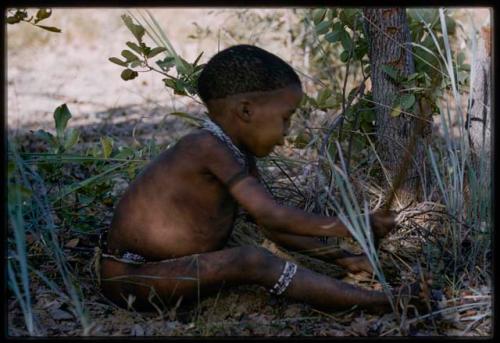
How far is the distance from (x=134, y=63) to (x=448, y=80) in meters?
1.29

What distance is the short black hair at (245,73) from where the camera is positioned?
2510mm

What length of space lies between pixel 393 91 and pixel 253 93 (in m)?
0.88

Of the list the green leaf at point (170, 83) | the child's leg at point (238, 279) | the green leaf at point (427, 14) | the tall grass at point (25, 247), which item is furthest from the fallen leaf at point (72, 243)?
the green leaf at point (427, 14)

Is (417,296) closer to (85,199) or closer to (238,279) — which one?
(238,279)

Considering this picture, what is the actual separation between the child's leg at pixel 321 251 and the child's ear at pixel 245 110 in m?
0.57

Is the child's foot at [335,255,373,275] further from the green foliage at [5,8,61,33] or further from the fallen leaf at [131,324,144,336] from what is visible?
the green foliage at [5,8,61,33]

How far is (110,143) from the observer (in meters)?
3.14

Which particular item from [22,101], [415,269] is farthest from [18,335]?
[22,101]

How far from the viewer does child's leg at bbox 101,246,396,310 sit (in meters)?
2.50

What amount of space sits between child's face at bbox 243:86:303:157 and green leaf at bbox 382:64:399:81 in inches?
27.2

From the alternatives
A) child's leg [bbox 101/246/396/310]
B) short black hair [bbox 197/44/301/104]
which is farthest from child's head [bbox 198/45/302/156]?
child's leg [bbox 101/246/396/310]

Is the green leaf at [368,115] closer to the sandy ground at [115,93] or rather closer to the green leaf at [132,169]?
the sandy ground at [115,93]

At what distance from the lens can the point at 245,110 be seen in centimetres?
255

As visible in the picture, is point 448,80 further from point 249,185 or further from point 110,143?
point 110,143
